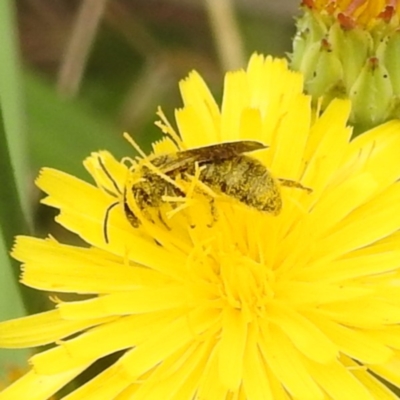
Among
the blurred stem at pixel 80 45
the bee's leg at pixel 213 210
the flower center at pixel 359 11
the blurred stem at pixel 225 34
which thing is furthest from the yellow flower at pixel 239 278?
the blurred stem at pixel 80 45

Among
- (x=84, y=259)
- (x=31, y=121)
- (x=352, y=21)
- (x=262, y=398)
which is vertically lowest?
(x=262, y=398)

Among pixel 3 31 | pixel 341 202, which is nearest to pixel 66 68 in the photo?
pixel 3 31

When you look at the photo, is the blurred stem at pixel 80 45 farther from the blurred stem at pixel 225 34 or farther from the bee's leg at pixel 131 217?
the bee's leg at pixel 131 217

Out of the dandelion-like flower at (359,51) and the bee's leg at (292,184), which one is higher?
the dandelion-like flower at (359,51)

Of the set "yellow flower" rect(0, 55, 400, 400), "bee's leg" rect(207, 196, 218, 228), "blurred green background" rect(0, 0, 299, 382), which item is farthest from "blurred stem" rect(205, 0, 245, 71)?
"bee's leg" rect(207, 196, 218, 228)

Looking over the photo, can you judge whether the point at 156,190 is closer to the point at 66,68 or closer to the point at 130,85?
the point at 66,68

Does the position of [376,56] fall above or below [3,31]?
below
